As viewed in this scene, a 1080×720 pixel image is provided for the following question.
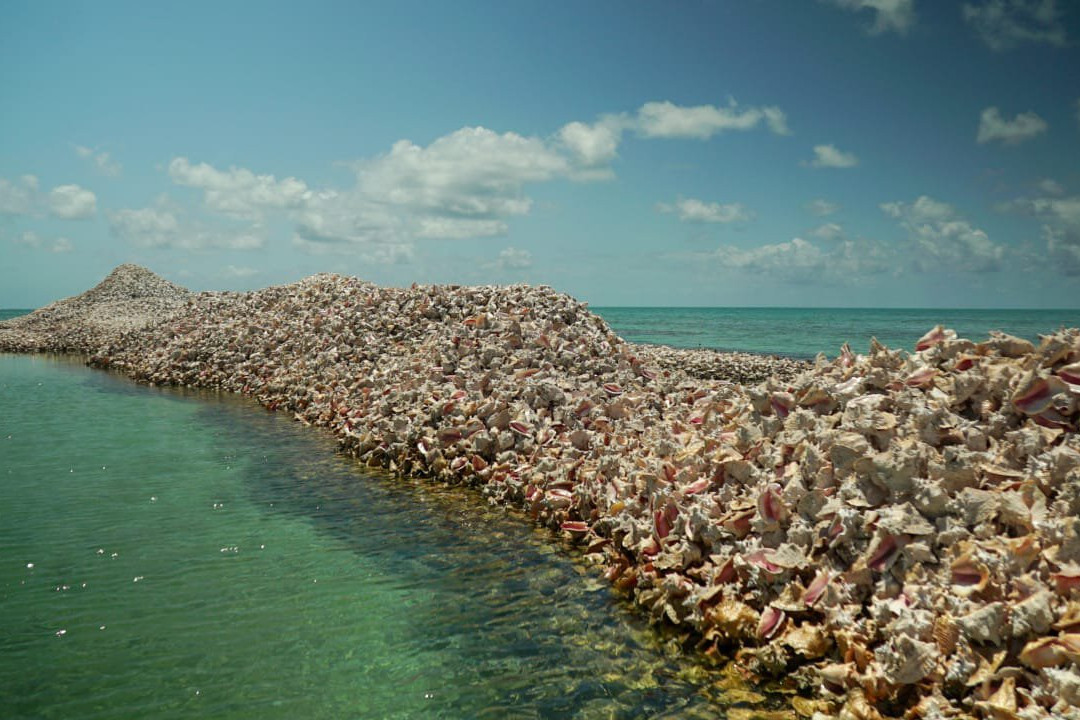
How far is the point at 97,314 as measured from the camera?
39.4 meters

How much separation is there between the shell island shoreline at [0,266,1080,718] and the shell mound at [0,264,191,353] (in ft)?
91.7

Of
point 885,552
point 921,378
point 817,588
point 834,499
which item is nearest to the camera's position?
point 885,552

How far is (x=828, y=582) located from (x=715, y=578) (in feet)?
2.50

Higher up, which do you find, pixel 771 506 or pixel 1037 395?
pixel 1037 395

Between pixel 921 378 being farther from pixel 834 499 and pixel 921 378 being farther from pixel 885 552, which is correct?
pixel 885 552

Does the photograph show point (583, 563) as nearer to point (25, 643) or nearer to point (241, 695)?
point (241, 695)

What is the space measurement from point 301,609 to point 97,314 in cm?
4243

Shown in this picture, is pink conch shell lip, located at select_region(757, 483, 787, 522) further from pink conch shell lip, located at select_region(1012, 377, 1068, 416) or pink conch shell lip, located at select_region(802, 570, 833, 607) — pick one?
pink conch shell lip, located at select_region(1012, 377, 1068, 416)

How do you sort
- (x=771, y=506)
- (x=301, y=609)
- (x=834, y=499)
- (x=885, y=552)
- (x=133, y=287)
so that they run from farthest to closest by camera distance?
1. (x=133, y=287)
2. (x=301, y=609)
3. (x=771, y=506)
4. (x=834, y=499)
5. (x=885, y=552)

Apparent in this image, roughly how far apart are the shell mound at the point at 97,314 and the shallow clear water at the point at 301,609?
86.1 ft

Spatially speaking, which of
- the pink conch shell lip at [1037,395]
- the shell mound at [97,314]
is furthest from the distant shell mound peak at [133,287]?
the pink conch shell lip at [1037,395]

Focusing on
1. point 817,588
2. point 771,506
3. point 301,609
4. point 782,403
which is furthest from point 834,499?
point 301,609

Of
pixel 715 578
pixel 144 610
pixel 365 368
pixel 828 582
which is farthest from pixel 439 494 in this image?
pixel 365 368

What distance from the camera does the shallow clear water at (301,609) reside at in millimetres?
3795
